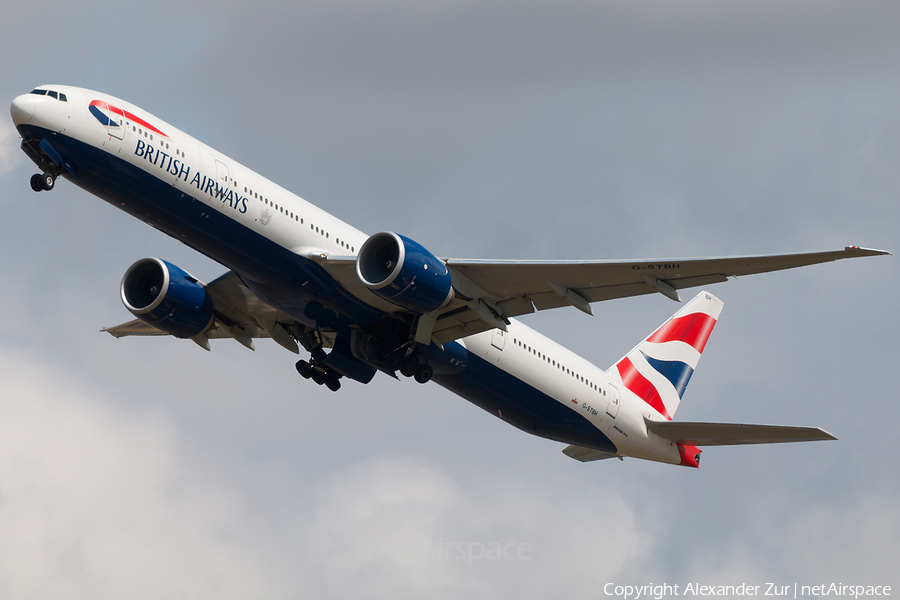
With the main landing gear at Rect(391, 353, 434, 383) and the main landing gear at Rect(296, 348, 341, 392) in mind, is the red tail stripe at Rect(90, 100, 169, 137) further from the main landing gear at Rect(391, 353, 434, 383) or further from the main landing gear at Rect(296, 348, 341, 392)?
the main landing gear at Rect(296, 348, 341, 392)

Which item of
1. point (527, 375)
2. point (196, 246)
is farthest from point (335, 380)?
point (196, 246)

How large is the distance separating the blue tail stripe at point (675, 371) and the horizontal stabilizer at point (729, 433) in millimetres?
3993

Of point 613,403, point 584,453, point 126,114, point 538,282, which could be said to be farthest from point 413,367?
point 126,114

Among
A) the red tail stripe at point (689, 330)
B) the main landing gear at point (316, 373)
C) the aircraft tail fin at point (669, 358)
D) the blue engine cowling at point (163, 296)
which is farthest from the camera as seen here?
the red tail stripe at point (689, 330)

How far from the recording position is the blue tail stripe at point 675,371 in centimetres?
3750

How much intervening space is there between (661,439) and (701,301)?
27.6 ft

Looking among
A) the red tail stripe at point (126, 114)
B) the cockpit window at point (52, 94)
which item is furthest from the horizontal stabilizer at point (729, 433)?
the cockpit window at point (52, 94)

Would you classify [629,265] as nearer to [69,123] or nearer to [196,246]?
[196,246]

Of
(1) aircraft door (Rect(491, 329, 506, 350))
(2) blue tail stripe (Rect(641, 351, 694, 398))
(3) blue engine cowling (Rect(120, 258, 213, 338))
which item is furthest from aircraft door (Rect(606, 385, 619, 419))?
(3) blue engine cowling (Rect(120, 258, 213, 338))

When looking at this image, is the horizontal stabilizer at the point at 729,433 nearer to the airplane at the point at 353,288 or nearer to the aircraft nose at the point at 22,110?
the airplane at the point at 353,288

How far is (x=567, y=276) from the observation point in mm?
26062

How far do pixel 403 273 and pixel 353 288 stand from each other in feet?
7.86

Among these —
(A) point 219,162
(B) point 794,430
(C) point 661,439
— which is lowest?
(C) point 661,439

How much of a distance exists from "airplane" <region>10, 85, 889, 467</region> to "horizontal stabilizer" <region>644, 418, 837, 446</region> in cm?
6
